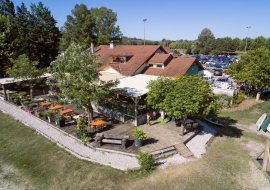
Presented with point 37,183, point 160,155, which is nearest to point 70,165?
point 37,183

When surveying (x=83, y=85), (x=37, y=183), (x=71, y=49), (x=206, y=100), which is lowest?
(x=37, y=183)

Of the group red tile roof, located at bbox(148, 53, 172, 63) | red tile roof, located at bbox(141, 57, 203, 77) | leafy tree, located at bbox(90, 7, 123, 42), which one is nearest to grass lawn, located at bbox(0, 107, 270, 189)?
red tile roof, located at bbox(141, 57, 203, 77)

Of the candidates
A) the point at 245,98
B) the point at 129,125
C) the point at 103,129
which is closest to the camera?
the point at 103,129

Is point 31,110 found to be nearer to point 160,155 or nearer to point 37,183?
point 37,183

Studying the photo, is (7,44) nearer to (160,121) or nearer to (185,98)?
(160,121)

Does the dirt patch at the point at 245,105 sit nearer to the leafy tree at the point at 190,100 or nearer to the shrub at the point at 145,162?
the leafy tree at the point at 190,100

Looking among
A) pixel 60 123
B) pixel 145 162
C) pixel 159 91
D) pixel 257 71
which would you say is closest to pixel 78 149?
pixel 60 123

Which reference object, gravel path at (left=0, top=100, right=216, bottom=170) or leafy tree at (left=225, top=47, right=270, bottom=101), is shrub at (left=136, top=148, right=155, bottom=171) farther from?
leafy tree at (left=225, top=47, right=270, bottom=101)
